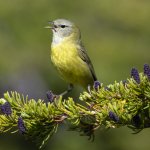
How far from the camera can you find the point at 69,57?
6875mm

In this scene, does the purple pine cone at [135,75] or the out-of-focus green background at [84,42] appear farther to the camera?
the out-of-focus green background at [84,42]

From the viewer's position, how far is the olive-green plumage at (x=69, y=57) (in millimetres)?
6680

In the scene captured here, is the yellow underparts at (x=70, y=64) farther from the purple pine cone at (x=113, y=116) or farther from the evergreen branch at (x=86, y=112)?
the purple pine cone at (x=113, y=116)

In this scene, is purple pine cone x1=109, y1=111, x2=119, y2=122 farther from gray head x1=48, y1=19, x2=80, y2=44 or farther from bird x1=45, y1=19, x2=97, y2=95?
gray head x1=48, y1=19, x2=80, y2=44

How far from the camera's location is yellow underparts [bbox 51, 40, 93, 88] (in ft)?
21.8

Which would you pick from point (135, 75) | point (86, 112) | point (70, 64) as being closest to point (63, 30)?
point (70, 64)

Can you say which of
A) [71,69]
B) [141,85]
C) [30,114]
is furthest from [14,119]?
[71,69]

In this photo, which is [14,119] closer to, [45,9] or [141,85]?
[141,85]

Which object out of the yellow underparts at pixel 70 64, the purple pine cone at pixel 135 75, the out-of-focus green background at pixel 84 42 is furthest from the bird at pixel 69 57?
the purple pine cone at pixel 135 75

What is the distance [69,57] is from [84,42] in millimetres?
2954

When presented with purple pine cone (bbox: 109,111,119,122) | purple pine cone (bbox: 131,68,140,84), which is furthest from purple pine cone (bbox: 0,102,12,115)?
purple pine cone (bbox: 131,68,140,84)

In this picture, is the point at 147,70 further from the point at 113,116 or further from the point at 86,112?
the point at 86,112

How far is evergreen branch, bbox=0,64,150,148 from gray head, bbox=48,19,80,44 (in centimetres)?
350

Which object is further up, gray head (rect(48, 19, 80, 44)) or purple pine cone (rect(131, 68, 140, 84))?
purple pine cone (rect(131, 68, 140, 84))
